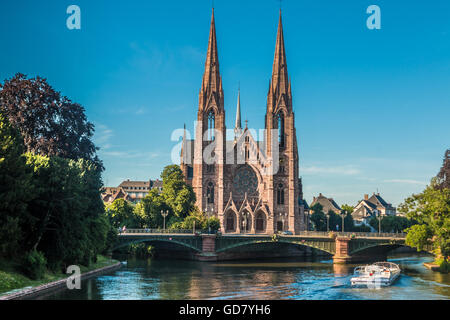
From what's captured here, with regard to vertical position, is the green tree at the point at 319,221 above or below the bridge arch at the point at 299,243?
above

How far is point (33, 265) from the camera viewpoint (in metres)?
39.5

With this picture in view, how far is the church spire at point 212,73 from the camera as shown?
102625 mm

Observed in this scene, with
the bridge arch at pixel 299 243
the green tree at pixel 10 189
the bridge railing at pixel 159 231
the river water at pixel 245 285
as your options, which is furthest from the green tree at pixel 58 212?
the bridge arch at pixel 299 243

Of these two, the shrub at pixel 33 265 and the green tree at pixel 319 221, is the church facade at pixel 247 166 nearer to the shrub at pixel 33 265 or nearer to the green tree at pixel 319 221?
the green tree at pixel 319 221

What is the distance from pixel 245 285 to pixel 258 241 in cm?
2842

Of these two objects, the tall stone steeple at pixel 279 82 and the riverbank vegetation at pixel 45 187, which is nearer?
the riverbank vegetation at pixel 45 187

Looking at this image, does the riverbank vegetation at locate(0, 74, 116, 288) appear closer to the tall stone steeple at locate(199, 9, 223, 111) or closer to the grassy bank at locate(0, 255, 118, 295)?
the grassy bank at locate(0, 255, 118, 295)

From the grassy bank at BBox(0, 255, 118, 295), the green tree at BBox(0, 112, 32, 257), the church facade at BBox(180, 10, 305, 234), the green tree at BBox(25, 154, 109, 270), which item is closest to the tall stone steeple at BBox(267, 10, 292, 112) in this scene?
the church facade at BBox(180, 10, 305, 234)

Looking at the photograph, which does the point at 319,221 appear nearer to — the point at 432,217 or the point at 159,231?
the point at 159,231

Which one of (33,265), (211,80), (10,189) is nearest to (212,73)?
(211,80)

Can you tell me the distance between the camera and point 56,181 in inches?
1630
